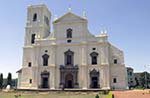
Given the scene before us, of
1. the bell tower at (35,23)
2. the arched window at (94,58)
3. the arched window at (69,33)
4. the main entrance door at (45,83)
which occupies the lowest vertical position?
the main entrance door at (45,83)

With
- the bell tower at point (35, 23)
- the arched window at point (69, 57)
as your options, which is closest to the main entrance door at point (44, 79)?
the arched window at point (69, 57)

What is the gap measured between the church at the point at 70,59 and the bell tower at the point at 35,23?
210 millimetres

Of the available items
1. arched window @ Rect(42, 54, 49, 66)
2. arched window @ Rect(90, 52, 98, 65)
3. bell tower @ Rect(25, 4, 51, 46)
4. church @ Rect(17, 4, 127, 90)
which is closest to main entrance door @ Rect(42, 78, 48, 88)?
church @ Rect(17, 4, 127, 90)

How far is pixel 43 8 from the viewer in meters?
51.1

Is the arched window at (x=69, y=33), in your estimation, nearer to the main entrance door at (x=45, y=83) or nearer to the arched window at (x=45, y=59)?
the arched window at (x=45, y=59)

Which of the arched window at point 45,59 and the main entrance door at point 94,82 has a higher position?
the arched window at point 45,59

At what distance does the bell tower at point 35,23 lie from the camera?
164 ft

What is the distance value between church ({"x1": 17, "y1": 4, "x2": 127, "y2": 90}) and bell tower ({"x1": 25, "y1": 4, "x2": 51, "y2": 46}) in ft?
0.69

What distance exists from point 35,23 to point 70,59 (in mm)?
11598

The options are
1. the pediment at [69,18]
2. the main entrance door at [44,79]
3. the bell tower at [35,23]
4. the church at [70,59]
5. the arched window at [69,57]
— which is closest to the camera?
the church at [70,59]

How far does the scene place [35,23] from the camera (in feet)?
166

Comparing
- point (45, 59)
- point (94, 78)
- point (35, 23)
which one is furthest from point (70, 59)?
point (35, 23)

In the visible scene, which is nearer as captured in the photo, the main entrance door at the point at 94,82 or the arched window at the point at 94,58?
the main entrance door at the point at 94,82

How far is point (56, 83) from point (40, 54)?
22.7 feet
